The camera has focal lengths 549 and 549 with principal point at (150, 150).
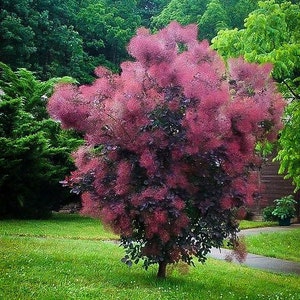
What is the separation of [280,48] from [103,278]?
5.75 metres

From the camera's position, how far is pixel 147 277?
8.57 metres

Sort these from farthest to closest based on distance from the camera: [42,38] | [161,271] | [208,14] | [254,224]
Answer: [208,14], [42,38], [254,224], [161,271]

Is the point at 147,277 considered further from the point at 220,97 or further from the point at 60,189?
the point at 60,189

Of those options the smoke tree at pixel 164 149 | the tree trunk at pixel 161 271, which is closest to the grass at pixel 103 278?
the tree trunk at pixel 161 271

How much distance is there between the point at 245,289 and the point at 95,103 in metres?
3.70

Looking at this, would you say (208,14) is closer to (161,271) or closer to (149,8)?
(149,8)

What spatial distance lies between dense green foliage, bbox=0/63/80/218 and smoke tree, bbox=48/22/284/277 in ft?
25.1

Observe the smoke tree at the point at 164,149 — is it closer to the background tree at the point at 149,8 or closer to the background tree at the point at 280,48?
the background tree at the point at 280,48

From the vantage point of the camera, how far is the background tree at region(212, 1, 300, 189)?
10.7 m

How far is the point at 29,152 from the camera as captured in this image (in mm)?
15906

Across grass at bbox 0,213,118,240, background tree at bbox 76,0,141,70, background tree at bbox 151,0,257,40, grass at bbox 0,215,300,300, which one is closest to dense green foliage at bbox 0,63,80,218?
grass at bbox 0,213,118,240

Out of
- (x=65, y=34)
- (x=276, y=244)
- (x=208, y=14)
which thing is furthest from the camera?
(x=208, y=14)

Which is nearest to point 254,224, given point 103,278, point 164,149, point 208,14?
point 103,278

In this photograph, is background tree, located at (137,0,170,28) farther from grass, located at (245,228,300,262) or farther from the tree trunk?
the tree trunk
